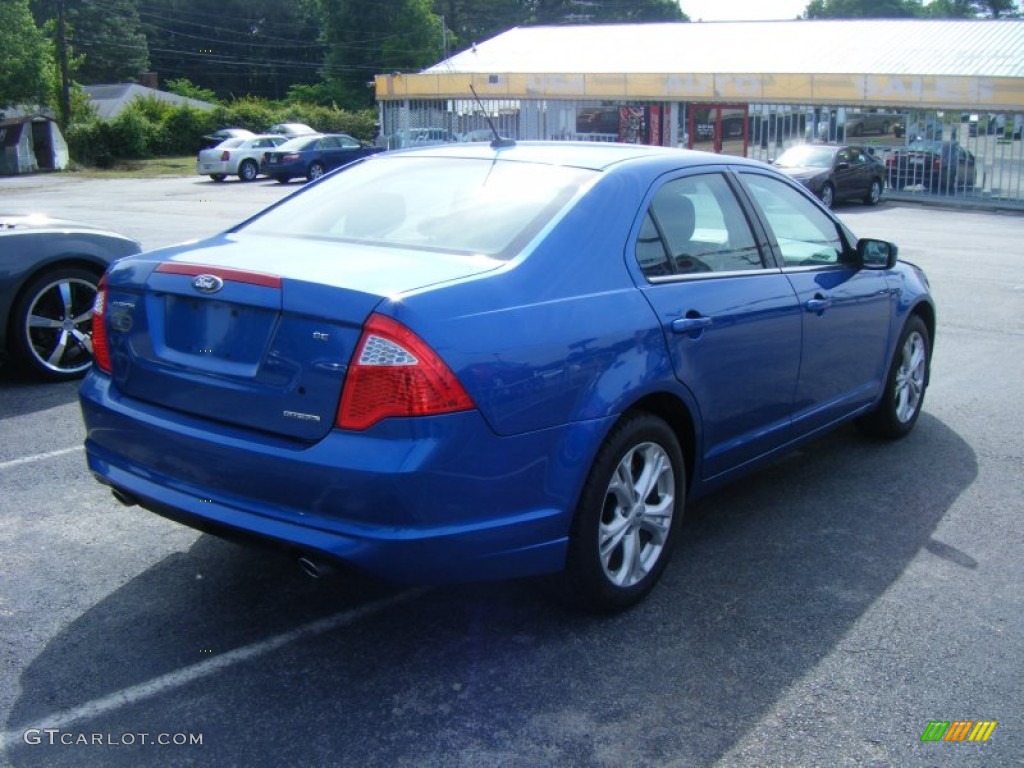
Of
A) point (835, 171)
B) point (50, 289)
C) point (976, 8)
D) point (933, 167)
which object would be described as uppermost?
point (976, 8)

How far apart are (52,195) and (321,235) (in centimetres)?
3081

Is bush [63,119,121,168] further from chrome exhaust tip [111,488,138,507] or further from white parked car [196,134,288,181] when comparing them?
chrome exhaust tip [111,488,138,507]

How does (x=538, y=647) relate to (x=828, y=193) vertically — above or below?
above

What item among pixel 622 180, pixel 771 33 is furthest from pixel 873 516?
pixel 771 33

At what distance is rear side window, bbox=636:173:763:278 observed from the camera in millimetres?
4223

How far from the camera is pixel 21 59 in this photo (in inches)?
2060

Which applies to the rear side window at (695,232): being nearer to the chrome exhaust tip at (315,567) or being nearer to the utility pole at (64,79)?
the chrome exhaust tip at (315,567)

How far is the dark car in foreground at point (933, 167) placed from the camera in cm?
2903

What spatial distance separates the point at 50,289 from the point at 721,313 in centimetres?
487

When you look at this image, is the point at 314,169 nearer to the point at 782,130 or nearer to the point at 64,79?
the point at 782,130

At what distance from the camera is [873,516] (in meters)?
5.09

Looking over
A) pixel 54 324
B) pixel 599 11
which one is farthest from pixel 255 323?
pixel 599 11

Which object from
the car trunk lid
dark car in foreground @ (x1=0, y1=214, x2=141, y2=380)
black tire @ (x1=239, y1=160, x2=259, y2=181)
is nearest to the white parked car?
black tire @ (x1=239, y1=160, x2=259, y2=181)

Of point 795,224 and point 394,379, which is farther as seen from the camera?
point 795,224
